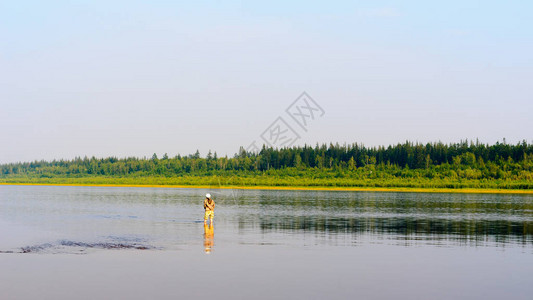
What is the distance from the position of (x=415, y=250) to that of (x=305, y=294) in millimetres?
11452

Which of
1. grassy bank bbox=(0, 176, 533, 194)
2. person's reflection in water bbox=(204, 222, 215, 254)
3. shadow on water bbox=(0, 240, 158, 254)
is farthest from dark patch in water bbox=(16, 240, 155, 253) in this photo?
grassy bank bbox=(0, 176, 533, 194)

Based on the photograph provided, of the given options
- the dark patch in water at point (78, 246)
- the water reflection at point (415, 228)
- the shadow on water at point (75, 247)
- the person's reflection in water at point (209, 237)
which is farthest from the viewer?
the water reflection at point (415, 228)

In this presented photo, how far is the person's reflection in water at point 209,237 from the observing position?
2608cm

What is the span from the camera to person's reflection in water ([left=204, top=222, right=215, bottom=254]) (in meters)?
26.1

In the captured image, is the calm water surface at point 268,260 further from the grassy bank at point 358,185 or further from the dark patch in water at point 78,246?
the grassy bank at point 358,185

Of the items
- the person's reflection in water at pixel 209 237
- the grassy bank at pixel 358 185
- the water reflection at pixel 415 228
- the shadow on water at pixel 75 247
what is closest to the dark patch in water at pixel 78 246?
the shadow on water at pixel 75 247

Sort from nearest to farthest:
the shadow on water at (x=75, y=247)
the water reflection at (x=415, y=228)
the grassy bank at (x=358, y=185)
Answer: the shadow on water at (x=75, y=247), the water reflection at (x=415, y=228), the grassy bank at (x=358, y=185)

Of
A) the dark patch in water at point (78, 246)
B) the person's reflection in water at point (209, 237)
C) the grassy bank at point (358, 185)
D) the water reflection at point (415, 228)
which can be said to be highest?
the dark patch in water at point (78, 246)

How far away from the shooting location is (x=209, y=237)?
30703mm

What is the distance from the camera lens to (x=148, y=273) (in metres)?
19.8

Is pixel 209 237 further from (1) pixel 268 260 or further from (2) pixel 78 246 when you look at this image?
(1) pixel 268 260

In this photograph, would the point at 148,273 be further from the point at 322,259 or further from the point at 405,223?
the point at 405,223

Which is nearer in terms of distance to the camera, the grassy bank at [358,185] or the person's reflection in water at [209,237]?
the person's reflection in water at [209,237]

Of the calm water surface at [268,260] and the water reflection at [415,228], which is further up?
the calm water surface at [268,260]
